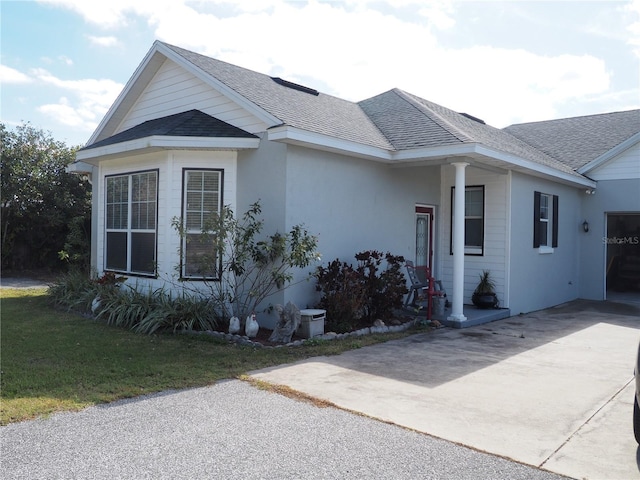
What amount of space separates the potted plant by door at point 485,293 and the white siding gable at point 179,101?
18.5 ft

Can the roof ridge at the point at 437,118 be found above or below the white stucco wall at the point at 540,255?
above

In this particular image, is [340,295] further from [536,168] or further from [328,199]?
[536,168]

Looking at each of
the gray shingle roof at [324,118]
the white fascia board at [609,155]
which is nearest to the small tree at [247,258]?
the gray shingle roof at [324,118]

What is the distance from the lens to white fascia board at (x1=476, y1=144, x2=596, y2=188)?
29.6 ft

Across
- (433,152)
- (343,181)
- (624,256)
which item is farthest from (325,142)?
(624,256)

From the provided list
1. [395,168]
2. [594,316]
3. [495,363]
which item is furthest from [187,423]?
[594,316]

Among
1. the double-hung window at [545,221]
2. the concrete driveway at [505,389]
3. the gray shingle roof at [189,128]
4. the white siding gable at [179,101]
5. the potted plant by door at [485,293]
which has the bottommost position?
the concrete driveway at [505,389]

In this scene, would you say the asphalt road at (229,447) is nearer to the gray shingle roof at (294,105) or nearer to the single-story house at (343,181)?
the single-story house at (343,181)

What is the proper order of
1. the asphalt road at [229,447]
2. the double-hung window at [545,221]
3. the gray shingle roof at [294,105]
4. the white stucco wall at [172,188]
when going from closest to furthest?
the asphalt road at [229,447]
the gray shingle roof at [294,105]
the white stucco wall at [172,188]
the double-hung window at [545,221]

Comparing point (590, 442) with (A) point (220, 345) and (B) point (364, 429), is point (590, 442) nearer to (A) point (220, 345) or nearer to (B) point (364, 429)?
(B) point (364, 429)

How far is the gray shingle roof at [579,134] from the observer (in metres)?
14.3

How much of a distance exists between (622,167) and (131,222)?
12204 millimetres

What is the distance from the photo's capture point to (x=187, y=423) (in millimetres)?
4336

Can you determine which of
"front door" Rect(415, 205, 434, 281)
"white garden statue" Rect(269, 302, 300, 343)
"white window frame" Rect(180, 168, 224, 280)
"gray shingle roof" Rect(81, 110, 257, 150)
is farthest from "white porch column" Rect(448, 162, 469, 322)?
"white window frame" Rect(180, 168, 224, 280)
